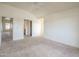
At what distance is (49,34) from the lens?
229 inches

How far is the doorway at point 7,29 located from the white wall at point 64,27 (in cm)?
214

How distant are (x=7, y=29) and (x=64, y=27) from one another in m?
2.91

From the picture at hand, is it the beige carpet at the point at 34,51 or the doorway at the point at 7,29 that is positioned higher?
the doorway at the point at 7,29

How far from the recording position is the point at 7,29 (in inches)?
174

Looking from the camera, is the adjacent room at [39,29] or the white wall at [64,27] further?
the white wall at [64,27]

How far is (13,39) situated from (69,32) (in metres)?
2.85

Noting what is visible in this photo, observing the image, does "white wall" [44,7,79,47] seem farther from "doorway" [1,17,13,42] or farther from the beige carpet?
"doorway" [1,17,13,42]

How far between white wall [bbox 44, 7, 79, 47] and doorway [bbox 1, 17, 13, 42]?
84.4 inches

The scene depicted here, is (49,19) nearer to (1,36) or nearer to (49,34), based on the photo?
(49,34)

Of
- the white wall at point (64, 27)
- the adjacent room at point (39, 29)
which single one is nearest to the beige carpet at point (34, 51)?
the adjacent room at point (39, 29)

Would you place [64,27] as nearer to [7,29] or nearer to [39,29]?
[39,29]

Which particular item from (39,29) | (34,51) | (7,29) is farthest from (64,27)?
(7,29)

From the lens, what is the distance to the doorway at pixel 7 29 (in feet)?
13.5

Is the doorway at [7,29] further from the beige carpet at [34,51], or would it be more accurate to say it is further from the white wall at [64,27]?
the white wall at [64,27]
